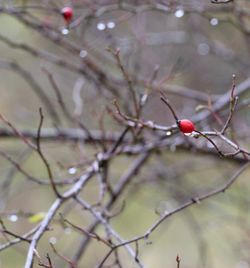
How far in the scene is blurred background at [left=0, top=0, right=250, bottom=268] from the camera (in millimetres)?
2400

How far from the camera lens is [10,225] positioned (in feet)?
15.5

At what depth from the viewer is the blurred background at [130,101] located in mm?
2400

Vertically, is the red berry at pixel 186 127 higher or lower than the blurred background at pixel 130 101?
lower

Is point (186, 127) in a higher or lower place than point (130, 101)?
lower

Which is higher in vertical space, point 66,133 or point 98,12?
point 98,12

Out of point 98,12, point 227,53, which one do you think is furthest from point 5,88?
point 98,12

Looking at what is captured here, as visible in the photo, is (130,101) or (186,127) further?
(130,101)

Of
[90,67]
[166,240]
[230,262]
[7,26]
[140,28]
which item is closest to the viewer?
[90,67]

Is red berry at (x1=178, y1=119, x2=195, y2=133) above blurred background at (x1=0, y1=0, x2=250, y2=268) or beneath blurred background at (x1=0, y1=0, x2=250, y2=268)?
beneath

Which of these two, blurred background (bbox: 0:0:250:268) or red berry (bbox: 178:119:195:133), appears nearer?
red berry (bbox: 178:119:195:133)

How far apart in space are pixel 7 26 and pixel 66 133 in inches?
76.1

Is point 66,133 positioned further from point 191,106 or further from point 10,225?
point 10,225

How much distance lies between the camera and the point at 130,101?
8.57ft

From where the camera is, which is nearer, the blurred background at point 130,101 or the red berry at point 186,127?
the red berry at point 186,127
